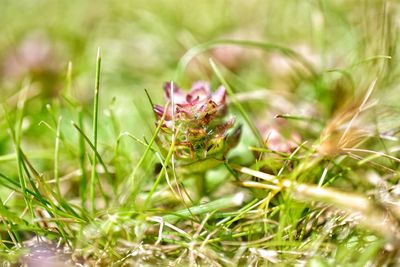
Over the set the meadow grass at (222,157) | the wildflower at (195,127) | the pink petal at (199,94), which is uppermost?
the pink petal at (199,94)

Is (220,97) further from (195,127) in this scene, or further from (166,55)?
(166,55)

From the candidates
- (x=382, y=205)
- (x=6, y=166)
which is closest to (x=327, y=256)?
(x=382, y=205)

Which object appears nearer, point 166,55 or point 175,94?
point 175,94

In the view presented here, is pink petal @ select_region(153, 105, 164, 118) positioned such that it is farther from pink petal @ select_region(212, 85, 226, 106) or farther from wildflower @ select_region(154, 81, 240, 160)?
pink petal @ select_region(212, 85, 226, 106)

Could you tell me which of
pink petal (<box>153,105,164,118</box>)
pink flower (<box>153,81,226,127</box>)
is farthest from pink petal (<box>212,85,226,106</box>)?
pink petal (<box>153,105,164,118</box>)

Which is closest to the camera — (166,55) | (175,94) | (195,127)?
(195,127)

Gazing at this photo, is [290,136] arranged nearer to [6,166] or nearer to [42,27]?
[6,166]

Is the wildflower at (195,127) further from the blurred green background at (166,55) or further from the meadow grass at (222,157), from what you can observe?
the blurred green background at (166,55)

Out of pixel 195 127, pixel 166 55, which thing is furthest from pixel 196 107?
pixel 166 55

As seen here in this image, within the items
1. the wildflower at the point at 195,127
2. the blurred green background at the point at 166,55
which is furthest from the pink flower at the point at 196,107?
the blurred green background at the point at 166,55

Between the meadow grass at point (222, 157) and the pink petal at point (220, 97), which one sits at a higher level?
the pink petal at point (220, 97)

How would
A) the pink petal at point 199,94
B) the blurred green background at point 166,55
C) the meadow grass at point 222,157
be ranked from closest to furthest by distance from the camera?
the meadow grass at point 222,157 → the pink petal at point 199,94 → the blurred green background at point 166,55
